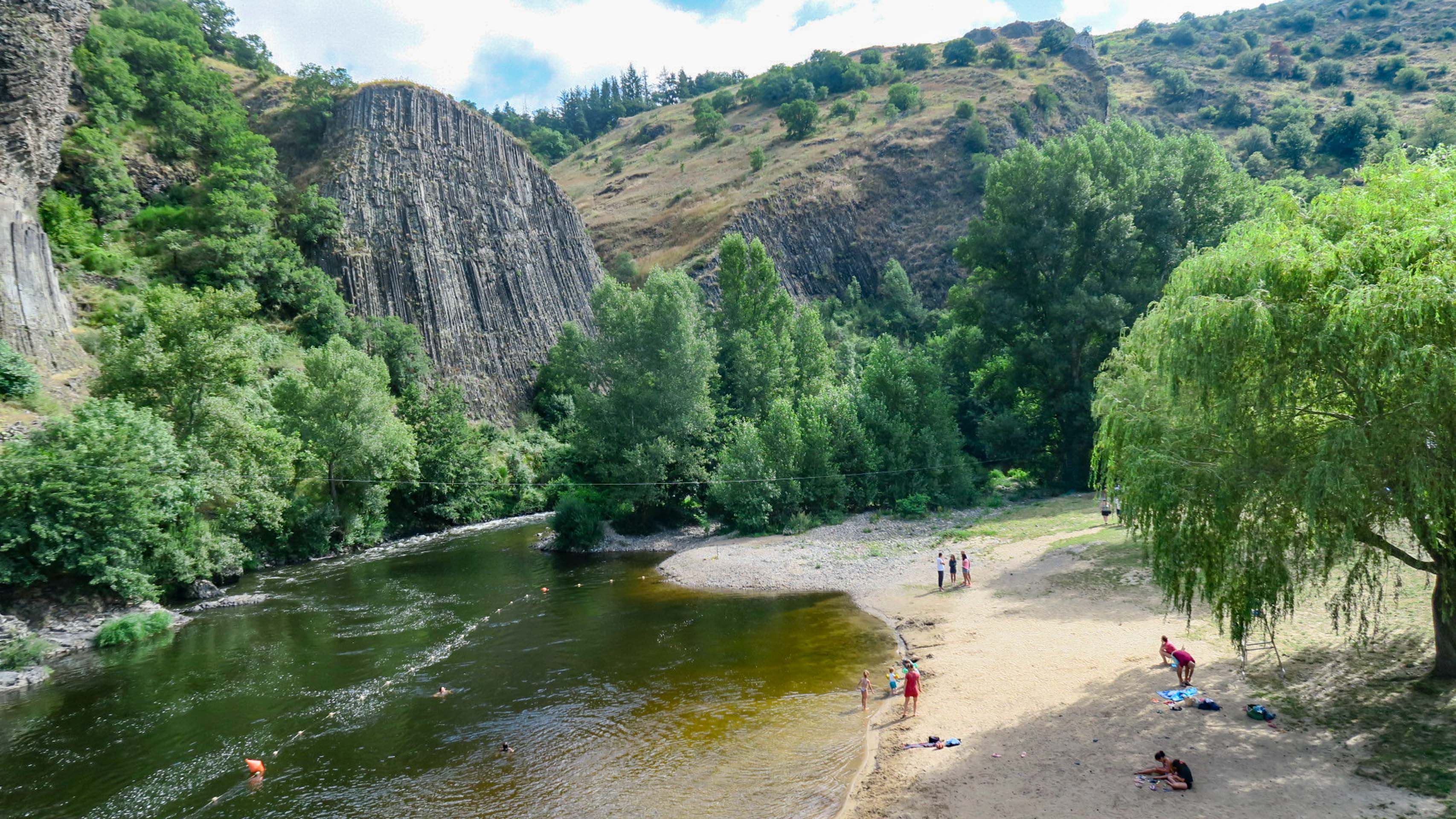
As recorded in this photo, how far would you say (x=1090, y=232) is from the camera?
1518 inches

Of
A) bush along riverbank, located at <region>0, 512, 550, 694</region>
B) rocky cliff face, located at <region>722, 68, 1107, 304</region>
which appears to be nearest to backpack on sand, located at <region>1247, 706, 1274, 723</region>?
bush along riverbank, located at <region>0, 512, 550, 694</region>

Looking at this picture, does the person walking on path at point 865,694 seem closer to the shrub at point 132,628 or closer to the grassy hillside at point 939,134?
the shrub at point 132,628

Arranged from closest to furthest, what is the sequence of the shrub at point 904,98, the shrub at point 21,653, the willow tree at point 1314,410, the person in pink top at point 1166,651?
the willow tree at point 1314,410 < the person in pink top at point 1166,651 < the shrub at point 21,653 < the shrub at point 904,98

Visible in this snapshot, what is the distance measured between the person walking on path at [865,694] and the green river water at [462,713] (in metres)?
0.27

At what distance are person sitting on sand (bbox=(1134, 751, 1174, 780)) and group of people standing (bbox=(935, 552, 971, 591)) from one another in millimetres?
12339

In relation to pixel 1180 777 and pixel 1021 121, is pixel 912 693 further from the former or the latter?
pixel 1021 121

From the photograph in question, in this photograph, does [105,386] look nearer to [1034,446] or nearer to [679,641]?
[679,641]

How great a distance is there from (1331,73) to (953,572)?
12253 centimetres

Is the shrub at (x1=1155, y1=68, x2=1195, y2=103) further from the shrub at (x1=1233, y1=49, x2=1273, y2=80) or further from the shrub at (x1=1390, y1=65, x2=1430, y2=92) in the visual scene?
the shrub at (x1=1390, y1=65, x2=1430, y2=92)

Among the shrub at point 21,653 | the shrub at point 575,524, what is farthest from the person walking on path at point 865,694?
the shrub at point 21,653

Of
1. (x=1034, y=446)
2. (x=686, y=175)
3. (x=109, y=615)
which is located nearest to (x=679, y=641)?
(x=109, y=615)

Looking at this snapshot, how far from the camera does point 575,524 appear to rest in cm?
3462

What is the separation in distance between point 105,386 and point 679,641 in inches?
985

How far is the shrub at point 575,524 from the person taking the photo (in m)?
34.6
